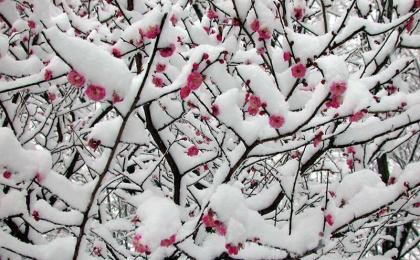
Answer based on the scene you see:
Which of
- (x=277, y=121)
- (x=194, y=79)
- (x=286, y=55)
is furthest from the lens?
(x=286, y=55)

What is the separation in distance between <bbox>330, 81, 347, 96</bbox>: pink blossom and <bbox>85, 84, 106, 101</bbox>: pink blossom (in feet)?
2.90

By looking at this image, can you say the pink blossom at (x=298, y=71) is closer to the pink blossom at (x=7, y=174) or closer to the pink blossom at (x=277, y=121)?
the pink blossom at (x=277, y=121)

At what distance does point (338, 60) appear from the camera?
5.84 ft

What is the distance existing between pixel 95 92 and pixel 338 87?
926 millimetres

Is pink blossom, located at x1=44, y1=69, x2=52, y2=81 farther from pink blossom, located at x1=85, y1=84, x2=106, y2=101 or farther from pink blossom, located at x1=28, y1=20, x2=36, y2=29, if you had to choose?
pink blossom, located at x1=28, y1=20, x2=36, y2=29

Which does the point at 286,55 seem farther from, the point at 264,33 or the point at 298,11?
the point at 298,11

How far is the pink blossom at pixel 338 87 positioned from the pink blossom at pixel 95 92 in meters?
0.88

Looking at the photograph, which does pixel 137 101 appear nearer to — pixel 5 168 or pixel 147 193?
pixel 5 168

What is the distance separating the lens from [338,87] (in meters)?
1.66

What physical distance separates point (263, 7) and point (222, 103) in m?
0.91

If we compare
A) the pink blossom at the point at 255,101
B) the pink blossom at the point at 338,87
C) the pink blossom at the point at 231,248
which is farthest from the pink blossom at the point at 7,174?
the pink blossom at the point at 338,87

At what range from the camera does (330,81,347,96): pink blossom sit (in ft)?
5.45

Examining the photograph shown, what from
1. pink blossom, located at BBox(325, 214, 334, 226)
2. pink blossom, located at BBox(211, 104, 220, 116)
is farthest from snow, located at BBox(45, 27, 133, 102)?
pink blossom, located at BBox(325, 214, 334, 226)

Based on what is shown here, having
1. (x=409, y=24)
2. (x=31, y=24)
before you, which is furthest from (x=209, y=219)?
(x=409, y=24)
